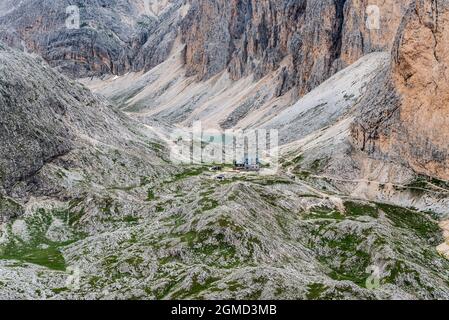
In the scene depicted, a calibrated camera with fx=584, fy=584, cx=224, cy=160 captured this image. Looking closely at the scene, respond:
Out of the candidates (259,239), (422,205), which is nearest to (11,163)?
(259,239)

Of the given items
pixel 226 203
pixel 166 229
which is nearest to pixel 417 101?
pixel 226 203

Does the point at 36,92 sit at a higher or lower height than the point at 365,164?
higher

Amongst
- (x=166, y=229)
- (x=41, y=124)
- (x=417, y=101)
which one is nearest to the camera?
(x=166, y=229)

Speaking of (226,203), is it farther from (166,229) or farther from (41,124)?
(41,124)

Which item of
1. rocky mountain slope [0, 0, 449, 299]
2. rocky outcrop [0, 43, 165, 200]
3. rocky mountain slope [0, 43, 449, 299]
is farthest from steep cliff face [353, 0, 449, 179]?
rocky outcrop [0, 43, 165, 200]

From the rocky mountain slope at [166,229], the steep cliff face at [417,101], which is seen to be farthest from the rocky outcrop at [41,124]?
the steep cliff face at [417,101]

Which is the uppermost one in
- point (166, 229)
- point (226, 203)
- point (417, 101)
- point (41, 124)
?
point (417, 101)
